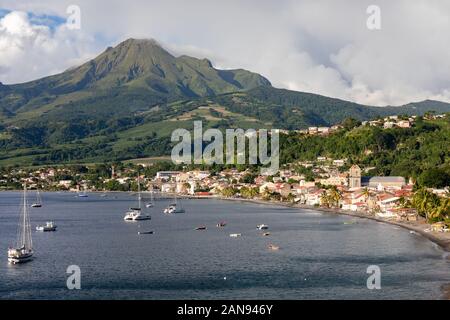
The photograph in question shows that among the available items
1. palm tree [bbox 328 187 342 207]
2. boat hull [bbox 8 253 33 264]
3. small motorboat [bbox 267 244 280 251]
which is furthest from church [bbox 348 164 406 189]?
boat hull [bbox 8 253 33 264]

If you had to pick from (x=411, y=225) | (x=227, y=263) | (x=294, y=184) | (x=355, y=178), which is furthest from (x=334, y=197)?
(x=227, y=263)

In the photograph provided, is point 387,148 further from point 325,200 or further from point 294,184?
point 325,200

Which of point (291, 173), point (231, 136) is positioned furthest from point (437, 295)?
point (231, 136)

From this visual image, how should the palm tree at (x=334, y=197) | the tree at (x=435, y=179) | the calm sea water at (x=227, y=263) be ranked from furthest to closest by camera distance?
the palm tree at (x=334, y=197)
the tree at (x=435, y=179)
the calm sea water at (x=227, y=263)

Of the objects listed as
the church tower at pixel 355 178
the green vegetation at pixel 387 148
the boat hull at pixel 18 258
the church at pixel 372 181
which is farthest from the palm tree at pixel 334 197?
the boat hull at pixel 18 258

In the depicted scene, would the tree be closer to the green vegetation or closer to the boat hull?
the green vegetation

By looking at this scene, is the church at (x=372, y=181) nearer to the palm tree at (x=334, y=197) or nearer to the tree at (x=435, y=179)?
the palm tree at (x=334, y=197)
